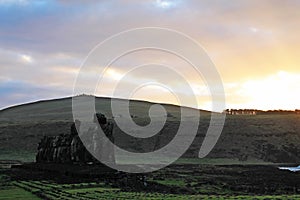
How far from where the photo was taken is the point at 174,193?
4353 cm

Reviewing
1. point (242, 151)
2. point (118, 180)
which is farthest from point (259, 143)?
point (118, 180)

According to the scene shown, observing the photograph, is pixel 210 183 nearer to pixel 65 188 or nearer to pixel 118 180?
pixel 118 180

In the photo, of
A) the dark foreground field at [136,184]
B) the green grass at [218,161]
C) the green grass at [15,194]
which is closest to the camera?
the green grass at [15,194]

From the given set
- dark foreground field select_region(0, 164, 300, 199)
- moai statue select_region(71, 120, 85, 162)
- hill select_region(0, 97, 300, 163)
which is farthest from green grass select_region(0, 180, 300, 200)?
hill select_region(0, 97, 300, 163)

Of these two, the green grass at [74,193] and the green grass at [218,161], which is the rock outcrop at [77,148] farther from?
the green grass at [218,161]

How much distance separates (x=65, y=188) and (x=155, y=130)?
247 feet

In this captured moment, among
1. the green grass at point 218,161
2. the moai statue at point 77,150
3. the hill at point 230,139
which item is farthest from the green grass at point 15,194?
the green grass at point 218,161

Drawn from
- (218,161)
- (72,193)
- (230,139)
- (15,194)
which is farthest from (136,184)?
(230,139)

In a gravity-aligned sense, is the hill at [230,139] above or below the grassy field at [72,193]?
above

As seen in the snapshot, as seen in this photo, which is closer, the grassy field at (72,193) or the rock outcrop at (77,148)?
the grassy field at (72,193)

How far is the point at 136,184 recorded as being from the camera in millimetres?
49844

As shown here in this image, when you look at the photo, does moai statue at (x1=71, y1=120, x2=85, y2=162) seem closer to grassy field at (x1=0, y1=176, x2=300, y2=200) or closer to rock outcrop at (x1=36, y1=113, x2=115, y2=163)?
rock outcrop at (x1=36, y1=113, x2=115, y2=163)

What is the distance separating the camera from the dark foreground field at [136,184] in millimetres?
40500

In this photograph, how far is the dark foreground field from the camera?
40500mm
